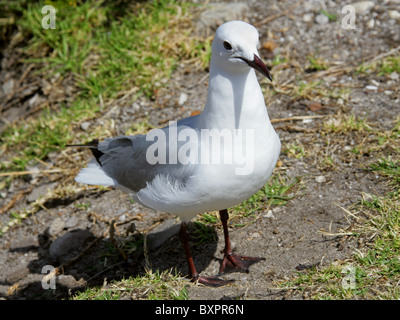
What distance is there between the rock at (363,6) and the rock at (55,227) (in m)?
3.96

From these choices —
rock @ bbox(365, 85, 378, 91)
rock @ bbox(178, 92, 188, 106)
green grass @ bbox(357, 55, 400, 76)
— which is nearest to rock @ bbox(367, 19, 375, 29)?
green grass @ bbox(357, 55, 400, 76)

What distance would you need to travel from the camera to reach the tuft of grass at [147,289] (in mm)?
3340

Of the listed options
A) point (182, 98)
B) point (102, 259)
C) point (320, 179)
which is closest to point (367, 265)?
point (320, 179)

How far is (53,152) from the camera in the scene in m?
5.43

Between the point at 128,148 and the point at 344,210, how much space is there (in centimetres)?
166

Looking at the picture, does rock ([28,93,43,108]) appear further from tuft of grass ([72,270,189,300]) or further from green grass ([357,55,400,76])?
green grass ([357,55,400,76])

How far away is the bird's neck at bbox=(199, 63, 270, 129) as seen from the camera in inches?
123

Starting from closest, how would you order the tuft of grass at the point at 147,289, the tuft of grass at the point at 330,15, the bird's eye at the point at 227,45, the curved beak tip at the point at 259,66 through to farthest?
the curved beak tip at the point at 259,66 → the bird's eye at the point at 227,45 → the tuft of grass at the point at 147,289 → the tuft of grass at the point at 330,15

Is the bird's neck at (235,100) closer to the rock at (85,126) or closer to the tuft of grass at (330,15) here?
the rock at (85,126)

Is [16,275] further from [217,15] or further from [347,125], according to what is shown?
[217,15]

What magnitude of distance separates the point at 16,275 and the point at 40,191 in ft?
3.27

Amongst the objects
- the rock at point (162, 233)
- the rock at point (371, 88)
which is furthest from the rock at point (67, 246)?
the rock at point (371, 88)

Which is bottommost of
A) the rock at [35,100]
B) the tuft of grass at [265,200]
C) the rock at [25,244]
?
the rock at [25,244]

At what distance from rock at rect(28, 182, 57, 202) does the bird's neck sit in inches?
98.0
